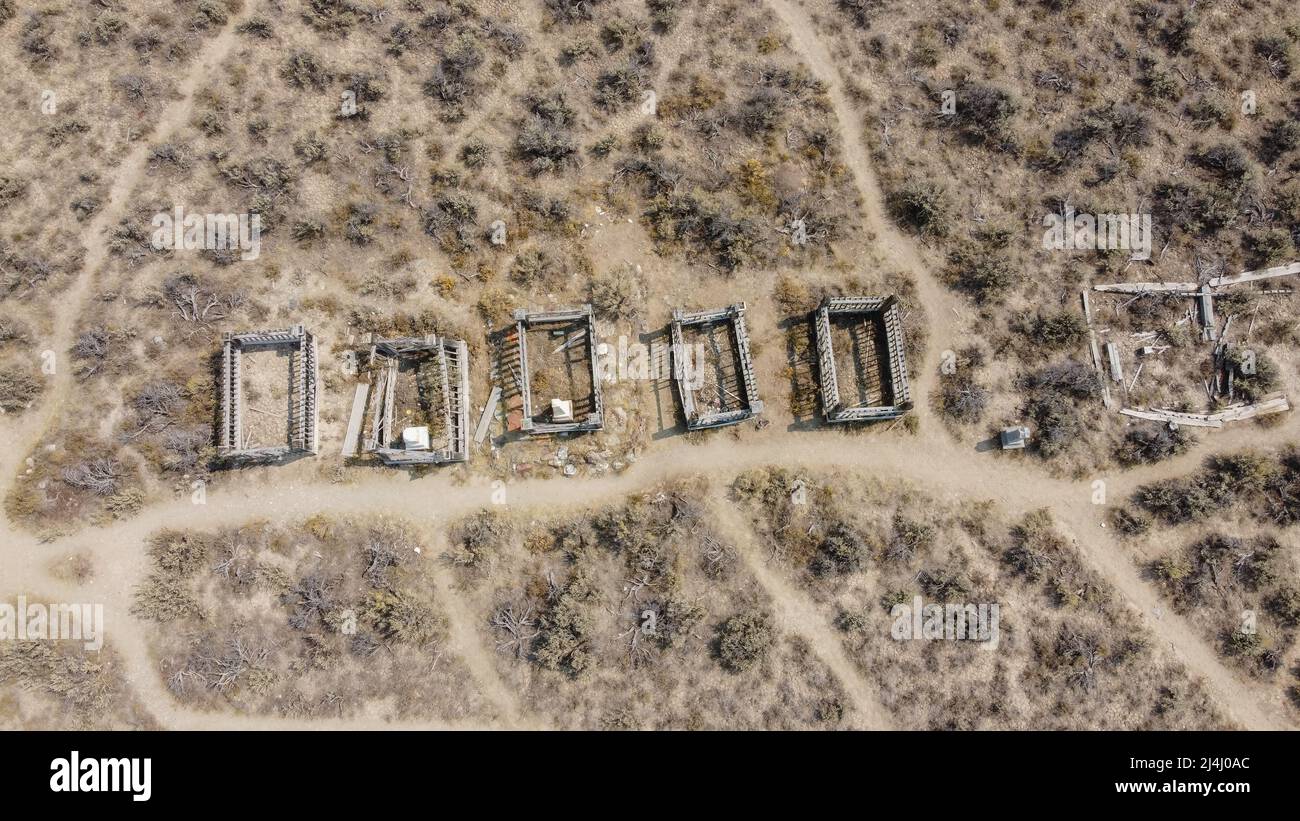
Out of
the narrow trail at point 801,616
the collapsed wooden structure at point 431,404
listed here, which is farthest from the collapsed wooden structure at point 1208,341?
the collapsed wooden structure at point 431,404

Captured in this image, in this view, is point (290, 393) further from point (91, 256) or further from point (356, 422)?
point (91, 256)

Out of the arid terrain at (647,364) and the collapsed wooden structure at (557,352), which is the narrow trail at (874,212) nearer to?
the arid terrain at (647,364)

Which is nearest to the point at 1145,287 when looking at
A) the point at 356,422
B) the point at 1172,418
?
the point at 1172,418

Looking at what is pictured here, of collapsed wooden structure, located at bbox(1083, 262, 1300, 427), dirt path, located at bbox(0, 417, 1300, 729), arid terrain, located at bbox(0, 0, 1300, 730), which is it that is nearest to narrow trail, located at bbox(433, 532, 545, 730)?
dirt path, located at bbox(0, 417, 1300, 729)

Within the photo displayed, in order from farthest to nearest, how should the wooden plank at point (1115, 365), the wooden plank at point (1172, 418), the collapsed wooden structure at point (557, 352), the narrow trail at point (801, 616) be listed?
the wooden plank at point (1115, 365)
the wooden plank at point (1172, 418)
the collapsed wooden structure at point (557, 352)
the narrow trail at point (801, 616)

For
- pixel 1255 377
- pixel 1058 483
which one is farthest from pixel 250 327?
pixel 1255 377
